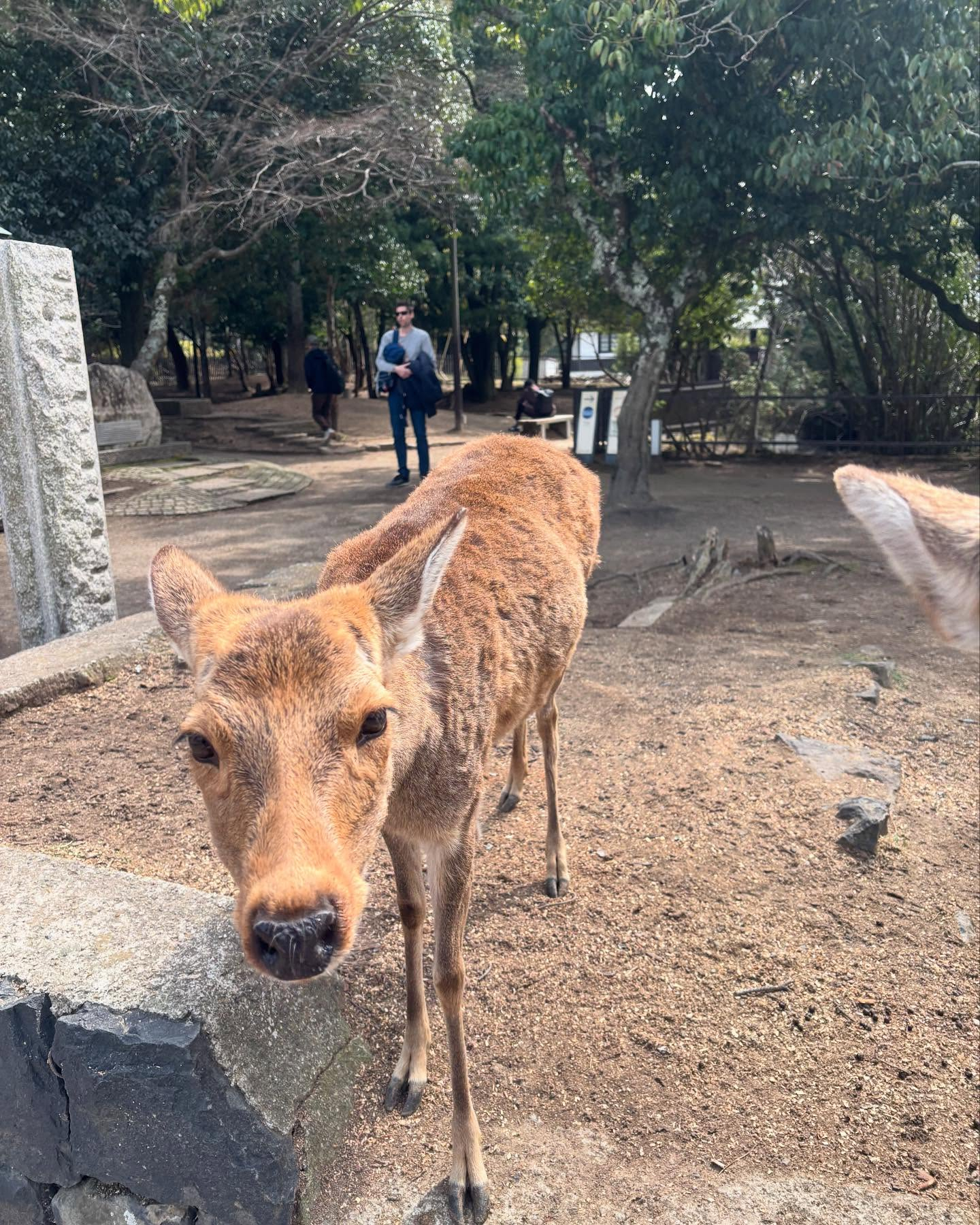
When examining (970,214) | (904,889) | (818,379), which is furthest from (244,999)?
(818,379)

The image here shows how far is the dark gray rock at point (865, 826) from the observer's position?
3568mm

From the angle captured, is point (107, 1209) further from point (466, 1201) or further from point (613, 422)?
point (613, 422)

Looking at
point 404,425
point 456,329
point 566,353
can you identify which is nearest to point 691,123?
point 404,425

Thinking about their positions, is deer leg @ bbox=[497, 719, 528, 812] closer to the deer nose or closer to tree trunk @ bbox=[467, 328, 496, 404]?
the deer nose

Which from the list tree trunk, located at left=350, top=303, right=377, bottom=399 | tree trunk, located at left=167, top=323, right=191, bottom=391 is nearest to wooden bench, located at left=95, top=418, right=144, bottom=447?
tree trunk, located at left=350, top=303, right=377, bottom=399

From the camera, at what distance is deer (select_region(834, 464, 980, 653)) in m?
1.25

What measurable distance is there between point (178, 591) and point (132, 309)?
16799mm

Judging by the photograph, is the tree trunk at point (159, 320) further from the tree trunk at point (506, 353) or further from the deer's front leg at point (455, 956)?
the tree trunk at point (506, 353)

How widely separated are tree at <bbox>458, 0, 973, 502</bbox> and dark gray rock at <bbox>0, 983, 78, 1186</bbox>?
735 cm

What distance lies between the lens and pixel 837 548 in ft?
Answer: 29.1

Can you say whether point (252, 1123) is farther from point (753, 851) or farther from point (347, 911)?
point (753, 851)

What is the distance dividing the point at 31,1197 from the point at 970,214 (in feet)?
39.1

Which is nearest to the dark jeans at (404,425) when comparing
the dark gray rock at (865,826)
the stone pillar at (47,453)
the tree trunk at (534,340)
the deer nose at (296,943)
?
the stone pillar at (47,453)

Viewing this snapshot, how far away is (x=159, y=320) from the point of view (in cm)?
1512
